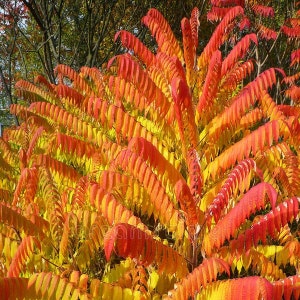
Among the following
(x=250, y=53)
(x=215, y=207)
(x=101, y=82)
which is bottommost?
(x=215, y=207)

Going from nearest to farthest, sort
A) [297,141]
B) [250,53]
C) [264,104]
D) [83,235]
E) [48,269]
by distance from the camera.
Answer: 1. [48,269]
2. [83,235]
3. [297,141]
4. [264,104]
5. [250,53]

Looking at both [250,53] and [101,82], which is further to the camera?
[250,53]

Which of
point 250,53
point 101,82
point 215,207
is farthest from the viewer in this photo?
point 250,53

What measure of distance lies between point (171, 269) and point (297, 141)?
7.05 feet

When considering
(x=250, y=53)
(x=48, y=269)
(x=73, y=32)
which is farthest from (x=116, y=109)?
(x=73, y=32)

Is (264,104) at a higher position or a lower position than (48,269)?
higher

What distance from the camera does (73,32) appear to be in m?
12.1

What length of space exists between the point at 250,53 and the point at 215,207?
6.28 meters

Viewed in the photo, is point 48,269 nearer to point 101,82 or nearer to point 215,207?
point 215,207

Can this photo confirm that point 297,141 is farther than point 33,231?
Yes

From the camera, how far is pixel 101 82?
5621mm

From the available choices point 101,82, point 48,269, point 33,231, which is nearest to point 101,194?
point 33,231

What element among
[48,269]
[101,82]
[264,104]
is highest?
[101,82]

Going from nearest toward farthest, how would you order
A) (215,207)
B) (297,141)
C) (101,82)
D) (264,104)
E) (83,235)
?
(215,207) → (83,235) → (297,141) → (264,104) → (101,82)
